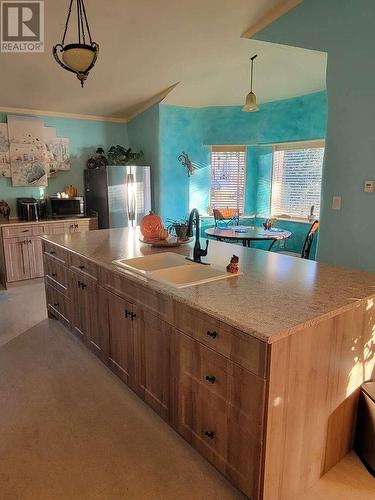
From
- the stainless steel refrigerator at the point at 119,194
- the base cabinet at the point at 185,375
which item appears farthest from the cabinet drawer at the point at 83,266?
the stainless steel refrigerator at the point at 119,194

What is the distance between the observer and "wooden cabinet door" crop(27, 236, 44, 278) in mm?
4754

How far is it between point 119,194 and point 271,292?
151 inches

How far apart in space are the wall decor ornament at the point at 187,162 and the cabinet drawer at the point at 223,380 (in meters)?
4.26

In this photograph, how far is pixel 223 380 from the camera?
1533 millimetres

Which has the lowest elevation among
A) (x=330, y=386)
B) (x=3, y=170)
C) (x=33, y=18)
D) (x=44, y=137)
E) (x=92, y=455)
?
(x=92, y=455)

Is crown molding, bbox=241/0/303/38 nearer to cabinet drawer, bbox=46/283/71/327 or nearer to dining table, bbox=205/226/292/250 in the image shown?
dining table, bbox=205/226/292/250

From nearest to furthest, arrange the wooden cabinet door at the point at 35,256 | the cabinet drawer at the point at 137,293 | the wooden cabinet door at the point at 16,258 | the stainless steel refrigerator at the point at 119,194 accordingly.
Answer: the cabinet drawer at the point at 137,293 → the wooden cabinet door at the point at 16,258 → the wooden cabinet door at the point at 35,256 → the stainless steel refrigerator at the point at 119,194

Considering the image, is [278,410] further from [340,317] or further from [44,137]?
[44,137]

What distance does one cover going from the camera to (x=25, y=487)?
166cm

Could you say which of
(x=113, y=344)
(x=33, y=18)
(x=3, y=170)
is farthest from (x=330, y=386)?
(x=3, y=170)

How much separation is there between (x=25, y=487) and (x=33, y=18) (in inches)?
139

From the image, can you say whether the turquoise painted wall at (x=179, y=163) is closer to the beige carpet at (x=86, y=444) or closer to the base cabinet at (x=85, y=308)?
the base cabinet at (x=85, y=308)

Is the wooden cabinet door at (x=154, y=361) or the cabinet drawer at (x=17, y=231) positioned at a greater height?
the cabinet drawer at (x=17, y=231)

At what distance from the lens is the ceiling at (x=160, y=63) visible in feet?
10.4
